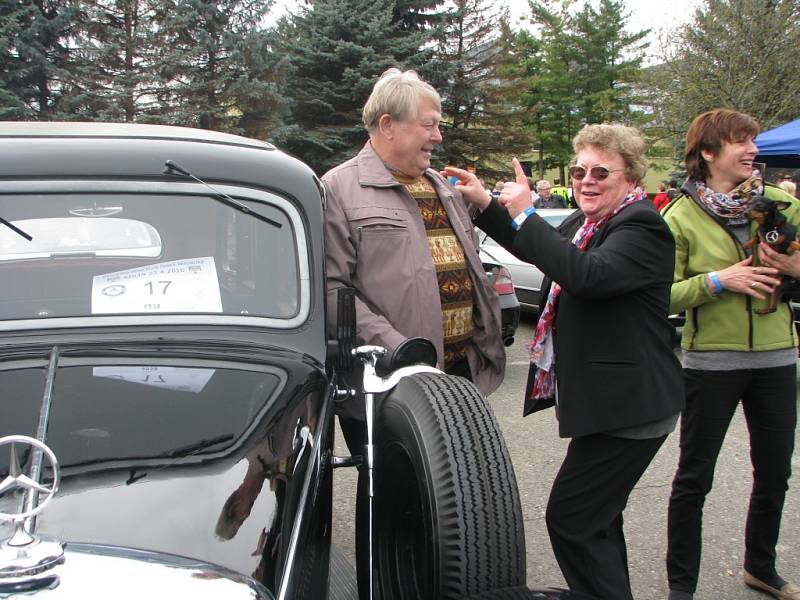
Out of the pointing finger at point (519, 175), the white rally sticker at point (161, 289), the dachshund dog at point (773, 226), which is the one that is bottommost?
the white rally sticker at point (161, 289)

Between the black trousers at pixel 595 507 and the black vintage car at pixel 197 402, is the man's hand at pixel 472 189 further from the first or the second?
the black trousers at pixel 595 507

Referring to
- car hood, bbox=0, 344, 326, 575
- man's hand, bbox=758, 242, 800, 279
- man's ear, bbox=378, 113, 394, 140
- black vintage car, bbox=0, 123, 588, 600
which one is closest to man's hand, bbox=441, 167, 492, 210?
man's ear, bbox=378, 113, 394, 140

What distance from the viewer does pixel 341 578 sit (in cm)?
256

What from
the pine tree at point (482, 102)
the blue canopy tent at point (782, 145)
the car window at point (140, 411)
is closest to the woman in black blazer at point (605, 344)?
the car window at point (140, 411)

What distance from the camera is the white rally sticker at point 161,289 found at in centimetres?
218

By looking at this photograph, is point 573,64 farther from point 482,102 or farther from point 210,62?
point 210,62

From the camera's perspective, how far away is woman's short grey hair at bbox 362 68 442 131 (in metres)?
2.49

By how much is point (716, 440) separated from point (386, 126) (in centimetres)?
164

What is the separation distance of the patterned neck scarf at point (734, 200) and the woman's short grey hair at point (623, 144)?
58 centimetres

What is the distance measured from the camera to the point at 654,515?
3807mm

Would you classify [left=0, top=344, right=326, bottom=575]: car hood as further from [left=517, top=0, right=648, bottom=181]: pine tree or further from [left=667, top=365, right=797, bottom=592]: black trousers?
[left=517, top=0, right=648, bottom=181]: pine tree

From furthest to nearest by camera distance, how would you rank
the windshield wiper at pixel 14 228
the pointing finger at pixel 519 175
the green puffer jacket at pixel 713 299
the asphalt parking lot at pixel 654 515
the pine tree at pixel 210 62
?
the pine tree at pixel 210 62 < the asphalt parking lot at pixel 654 515 < the green puffer jacket at pixel 713 299 < the pointing finger at pixel 519 175 < the windshield wiper at pixel 14 228

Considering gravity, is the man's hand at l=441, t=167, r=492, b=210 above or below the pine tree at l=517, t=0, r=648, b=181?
below

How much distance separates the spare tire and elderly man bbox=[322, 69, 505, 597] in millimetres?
235
